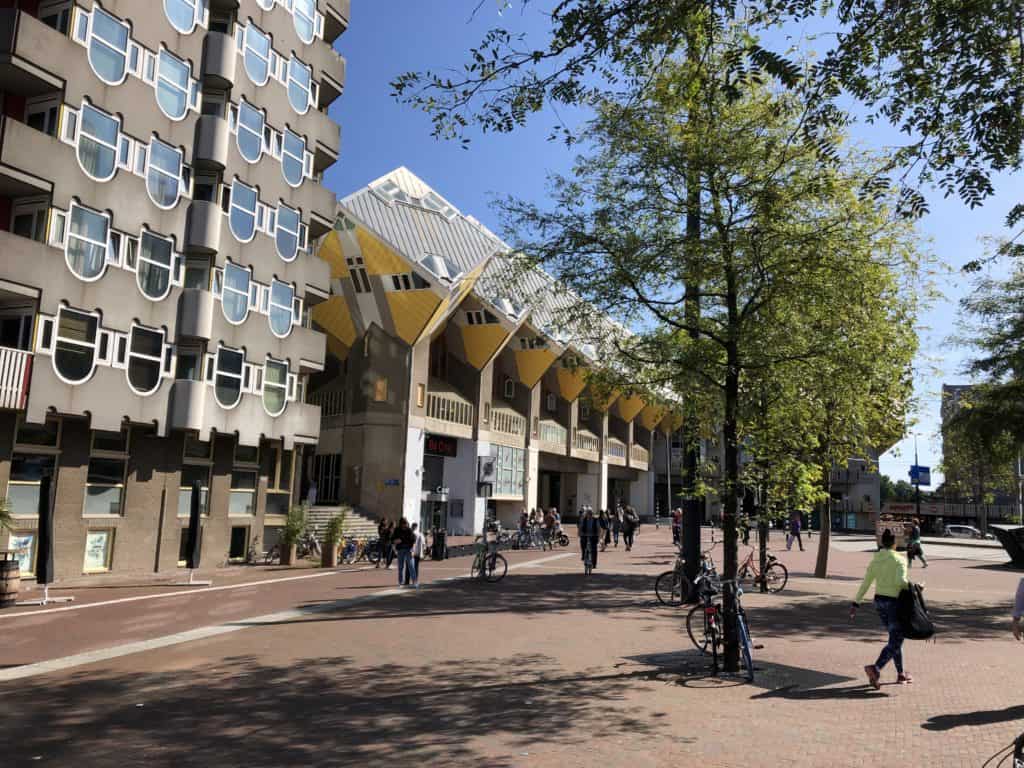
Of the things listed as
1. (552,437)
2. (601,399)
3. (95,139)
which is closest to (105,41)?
(95,139)

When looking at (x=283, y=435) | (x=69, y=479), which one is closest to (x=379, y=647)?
(x=69, y=479)

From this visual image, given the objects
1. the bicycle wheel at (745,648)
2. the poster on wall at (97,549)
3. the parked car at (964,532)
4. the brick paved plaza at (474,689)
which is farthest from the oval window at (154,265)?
the parked car at (964,532)

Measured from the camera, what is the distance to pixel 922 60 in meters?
6.79

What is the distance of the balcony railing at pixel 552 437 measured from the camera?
52.6 metres

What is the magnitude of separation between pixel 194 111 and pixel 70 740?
21.0 metres

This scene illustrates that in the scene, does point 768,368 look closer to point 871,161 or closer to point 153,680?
point 871,161

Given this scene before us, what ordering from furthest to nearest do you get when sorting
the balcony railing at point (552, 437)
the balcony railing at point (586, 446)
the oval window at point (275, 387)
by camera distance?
the balcony railing at point (586, 446) → the balcony railing at point (552, 437) → the oval window at point (275, 387)

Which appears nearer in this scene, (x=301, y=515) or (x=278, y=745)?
(x=278, y=745)

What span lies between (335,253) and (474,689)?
1295 inches

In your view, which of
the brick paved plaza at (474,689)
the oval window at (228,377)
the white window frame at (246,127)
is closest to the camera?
the brick paved plaza at (474,689)

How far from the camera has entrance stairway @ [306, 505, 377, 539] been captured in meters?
32.9

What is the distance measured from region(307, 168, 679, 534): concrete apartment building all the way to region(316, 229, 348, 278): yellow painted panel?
5 cm

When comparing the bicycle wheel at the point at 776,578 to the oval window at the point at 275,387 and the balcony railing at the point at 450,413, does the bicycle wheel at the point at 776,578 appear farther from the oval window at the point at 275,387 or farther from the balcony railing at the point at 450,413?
the balcony railing at the point at 450,413

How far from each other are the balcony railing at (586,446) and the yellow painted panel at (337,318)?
23209mm
